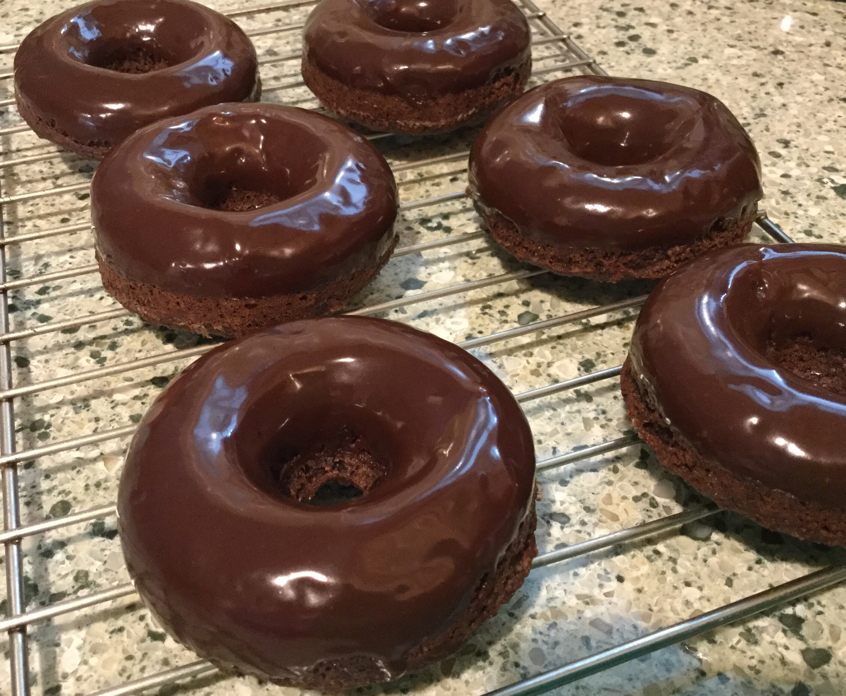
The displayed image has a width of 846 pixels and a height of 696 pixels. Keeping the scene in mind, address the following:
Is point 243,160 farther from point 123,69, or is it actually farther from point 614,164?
point 614,164

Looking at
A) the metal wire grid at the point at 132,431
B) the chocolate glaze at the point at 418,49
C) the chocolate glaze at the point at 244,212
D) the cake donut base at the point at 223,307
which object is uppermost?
the chocolate glaze at the point at 418,49

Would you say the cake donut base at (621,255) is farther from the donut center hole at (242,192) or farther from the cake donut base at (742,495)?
the donut center hole at (242,192)

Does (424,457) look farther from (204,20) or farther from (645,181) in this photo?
(204,20)

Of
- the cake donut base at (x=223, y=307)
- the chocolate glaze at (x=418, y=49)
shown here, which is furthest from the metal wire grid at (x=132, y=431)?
the chocolate glaze at (x=418, y=49)

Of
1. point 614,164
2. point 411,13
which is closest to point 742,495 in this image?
point 614,164

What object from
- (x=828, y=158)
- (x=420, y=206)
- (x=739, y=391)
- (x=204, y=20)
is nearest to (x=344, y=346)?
(x=739, y=391)

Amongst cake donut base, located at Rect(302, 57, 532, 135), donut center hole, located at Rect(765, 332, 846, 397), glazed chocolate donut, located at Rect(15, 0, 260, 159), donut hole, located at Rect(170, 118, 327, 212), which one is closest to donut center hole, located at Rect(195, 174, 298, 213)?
donut hole, located at Rect(170, 118, 327, 212)
